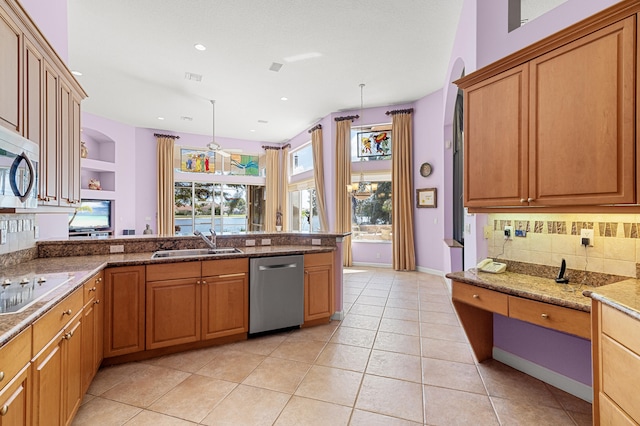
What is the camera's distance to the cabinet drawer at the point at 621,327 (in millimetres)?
1219

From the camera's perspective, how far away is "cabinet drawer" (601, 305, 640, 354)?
48.0 inches

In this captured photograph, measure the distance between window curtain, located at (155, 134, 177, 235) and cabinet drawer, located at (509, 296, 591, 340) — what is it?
8.07m

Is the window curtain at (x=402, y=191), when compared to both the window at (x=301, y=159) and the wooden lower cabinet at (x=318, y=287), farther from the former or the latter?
the wooden lower cabinet at (x=318, y=287)

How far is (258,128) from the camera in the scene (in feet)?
26.1

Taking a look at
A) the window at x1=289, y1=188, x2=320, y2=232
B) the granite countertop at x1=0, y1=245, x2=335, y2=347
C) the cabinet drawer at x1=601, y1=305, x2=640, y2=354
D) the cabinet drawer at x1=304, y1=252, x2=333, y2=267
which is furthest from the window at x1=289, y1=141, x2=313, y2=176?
the cabinet drawer at x1=601, y1=305, x2=640, y2=354

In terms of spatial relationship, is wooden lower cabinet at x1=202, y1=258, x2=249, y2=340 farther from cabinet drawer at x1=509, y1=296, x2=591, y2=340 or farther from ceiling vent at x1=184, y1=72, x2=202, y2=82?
ceiling vent at x1=184, y1=72, x2=202, y2=82

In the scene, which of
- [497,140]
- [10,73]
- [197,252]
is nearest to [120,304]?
[197,252]

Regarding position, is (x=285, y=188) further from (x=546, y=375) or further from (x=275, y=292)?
(x=546, y=375)

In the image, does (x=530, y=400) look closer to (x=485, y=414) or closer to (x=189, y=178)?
(x=485, y=414)

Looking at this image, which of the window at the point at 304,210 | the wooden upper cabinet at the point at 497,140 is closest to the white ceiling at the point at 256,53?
the wooden upper cabinet at the point at 497,140

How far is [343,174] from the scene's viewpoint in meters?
6.66

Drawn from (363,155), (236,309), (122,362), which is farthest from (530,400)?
(363,155)

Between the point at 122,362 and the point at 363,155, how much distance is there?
568 cm

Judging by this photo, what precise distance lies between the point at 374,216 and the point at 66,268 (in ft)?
18.4
